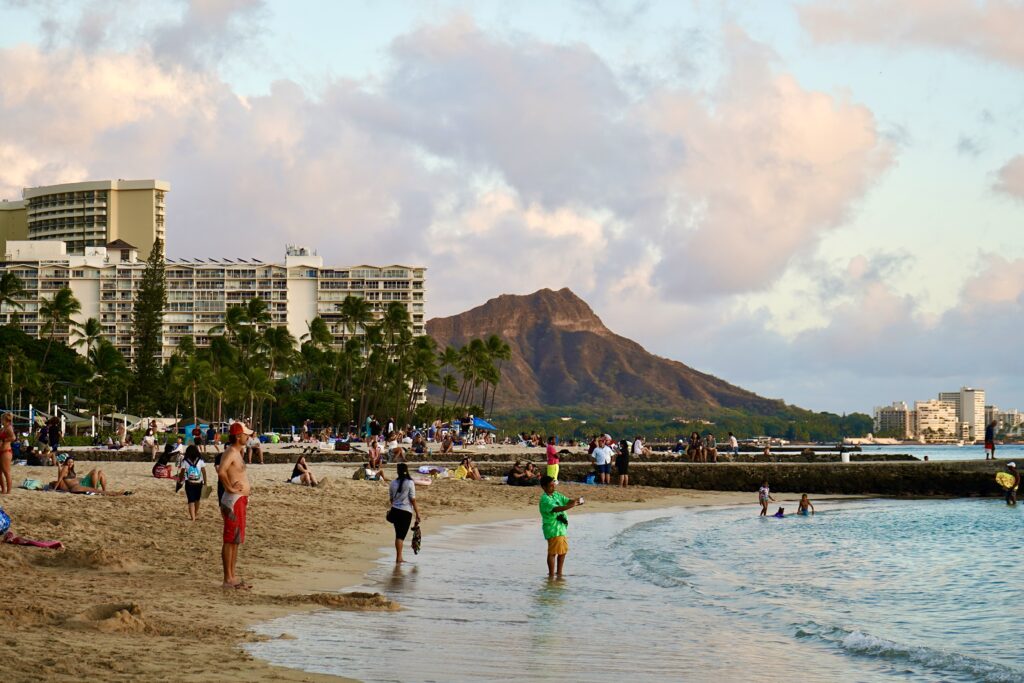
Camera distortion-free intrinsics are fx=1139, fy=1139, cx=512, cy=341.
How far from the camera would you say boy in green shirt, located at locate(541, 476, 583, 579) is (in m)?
16.9

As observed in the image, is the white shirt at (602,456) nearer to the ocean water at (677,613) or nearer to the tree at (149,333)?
the ocean water at (677,613)

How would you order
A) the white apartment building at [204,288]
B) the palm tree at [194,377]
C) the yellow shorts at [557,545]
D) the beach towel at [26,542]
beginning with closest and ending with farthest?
1. the beach towel at [26,542]
2. the yellow shorts at [557,545]
3. the palm tree at [194,377]
4. the white apartment building at [204,288]

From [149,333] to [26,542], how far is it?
329 ft

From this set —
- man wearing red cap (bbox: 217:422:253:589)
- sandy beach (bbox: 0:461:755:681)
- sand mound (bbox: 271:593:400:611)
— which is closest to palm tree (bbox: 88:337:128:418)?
sandy beach (bbox: 0:461:755:681)

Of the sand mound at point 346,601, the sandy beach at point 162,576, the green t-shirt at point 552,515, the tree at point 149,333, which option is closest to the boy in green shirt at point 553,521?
the green t-shirt at point 552,515

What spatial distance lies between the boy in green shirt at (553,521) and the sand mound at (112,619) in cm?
757

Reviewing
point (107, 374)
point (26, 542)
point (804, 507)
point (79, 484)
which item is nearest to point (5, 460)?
point (79, 484)

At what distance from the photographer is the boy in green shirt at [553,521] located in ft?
55.3

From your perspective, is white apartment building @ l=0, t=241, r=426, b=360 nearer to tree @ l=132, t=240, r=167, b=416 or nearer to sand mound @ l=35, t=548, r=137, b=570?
tree @ l=132, t=240, r=167, b=416

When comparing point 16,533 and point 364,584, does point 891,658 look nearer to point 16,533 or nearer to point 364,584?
point 364,584

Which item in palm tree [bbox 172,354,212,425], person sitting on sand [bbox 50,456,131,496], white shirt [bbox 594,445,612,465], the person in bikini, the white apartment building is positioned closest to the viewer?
the person in bikini

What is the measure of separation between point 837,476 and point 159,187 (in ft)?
531

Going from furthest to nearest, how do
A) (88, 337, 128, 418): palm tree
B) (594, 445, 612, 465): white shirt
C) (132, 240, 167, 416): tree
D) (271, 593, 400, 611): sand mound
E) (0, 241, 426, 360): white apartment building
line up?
(0, 241, 426, 360): white apartment building < (132, 240, 167, 416): tree < (88, 337, 128, 418): palm tree < (594, 445, 612, 465): white shirt < (271, 593, 400, 611): sand mound

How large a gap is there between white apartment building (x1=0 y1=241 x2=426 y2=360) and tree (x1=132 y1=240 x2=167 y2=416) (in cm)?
5190
